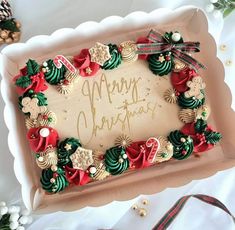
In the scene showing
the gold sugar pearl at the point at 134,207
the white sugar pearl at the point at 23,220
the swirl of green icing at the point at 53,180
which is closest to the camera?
the swirl of green icing at the point at 53,180

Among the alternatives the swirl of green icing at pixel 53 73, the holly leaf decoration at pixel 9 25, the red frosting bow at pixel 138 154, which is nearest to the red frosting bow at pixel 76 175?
the red frosting bow at pixel 138 154

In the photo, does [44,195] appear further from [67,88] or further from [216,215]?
[216,215]

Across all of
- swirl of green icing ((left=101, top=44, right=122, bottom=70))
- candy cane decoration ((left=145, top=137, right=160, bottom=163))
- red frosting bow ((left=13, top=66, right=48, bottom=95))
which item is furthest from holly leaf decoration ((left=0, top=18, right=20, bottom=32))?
candy cane decoration ((left=145, top=137, right=160, bottom=163))

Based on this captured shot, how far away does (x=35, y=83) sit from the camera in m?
1.13

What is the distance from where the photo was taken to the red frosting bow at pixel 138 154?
111 cm

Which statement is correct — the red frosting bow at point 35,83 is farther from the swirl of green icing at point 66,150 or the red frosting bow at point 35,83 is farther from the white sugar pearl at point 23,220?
the white sugar pearl at point 23,220

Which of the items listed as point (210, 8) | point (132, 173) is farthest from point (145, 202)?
point (210, 8)

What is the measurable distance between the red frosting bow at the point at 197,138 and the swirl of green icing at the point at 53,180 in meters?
0.32

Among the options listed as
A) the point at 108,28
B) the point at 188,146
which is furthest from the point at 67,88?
the point at 188,146

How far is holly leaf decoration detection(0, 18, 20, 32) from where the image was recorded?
1272mm

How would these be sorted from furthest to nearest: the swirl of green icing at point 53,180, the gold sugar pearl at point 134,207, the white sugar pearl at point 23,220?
the gold sugar pearl at point 134,207
the white sugar pearl at point 23,220
the swirl of green icing at point 53,180

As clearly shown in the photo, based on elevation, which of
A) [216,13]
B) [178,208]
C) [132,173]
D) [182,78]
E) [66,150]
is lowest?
[178,208]

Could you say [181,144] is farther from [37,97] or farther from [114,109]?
[37,97]

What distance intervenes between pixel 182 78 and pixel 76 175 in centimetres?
36
